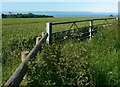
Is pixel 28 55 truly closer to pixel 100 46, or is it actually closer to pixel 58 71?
pixel 58 71

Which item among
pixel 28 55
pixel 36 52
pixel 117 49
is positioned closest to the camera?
pixel 28 55

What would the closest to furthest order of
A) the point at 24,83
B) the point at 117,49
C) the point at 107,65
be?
the point at 24,83 < the point at 107,65 < the point at 117,49

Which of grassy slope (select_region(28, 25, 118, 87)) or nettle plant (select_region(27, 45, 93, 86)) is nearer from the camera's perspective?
nettle plant (select_region(27, 45, 93, 86))

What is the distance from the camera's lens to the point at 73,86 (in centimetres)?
633

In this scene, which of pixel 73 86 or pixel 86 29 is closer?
pixel 73 86

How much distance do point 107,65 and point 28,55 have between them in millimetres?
2975

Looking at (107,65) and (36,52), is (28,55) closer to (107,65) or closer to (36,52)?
(36,52)

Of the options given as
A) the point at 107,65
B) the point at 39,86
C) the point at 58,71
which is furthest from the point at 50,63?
the point at 107,65

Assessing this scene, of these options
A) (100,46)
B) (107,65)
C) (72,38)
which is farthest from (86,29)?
(107,65)

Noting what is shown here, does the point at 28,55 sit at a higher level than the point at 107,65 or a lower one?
higher

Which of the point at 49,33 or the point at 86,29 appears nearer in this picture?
the point at 49,33

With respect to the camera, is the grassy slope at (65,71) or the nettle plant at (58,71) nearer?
the nettle plant at (58,71)

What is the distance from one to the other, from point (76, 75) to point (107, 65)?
7.80 ft

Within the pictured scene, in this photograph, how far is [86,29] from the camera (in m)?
19.5
